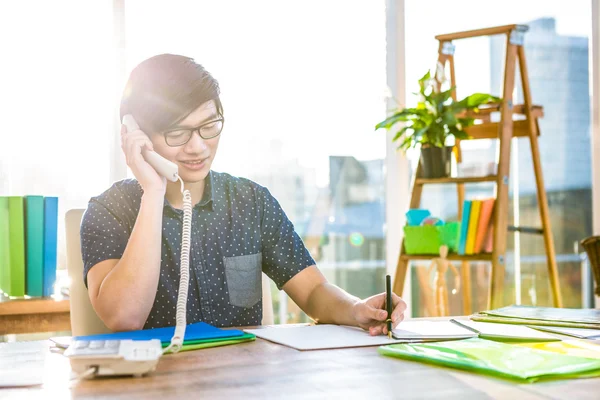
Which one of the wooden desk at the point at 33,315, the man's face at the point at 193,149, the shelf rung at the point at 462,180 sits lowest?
the wooden desk at the point at 33,315


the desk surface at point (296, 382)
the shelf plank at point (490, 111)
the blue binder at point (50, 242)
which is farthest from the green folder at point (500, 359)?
the shelf plank at point (490, 111)

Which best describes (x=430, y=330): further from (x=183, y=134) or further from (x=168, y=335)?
(x=183, y=134)

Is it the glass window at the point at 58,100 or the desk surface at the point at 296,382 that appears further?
the glass window at the point at 58,100

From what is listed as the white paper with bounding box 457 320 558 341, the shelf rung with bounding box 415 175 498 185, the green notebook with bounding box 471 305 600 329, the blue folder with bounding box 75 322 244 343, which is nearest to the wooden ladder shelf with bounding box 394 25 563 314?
the shelf rung with bounding box 415 175 498 185

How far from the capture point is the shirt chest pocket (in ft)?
5.71

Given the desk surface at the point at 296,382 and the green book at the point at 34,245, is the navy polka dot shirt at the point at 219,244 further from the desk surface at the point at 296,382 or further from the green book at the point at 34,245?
the green book at the point at 34,245

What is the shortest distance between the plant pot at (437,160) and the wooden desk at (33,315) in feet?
5.21

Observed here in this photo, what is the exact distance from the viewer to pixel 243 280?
176 centimetres

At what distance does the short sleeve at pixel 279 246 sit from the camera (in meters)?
1.78

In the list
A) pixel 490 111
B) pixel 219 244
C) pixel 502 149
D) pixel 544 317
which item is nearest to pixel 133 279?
pixel 219 244

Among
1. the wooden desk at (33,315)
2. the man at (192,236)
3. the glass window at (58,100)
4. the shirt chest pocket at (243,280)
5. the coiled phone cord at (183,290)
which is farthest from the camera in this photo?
the glass window at (58,100)

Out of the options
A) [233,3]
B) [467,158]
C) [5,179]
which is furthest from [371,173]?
[5,179]

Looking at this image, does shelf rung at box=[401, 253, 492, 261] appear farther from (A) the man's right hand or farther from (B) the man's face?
(A) the man's right hand

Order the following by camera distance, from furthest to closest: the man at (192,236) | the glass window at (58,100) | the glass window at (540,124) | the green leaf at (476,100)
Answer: the glass window at (540,124) < the green leaf at (476,100) < the glass window at (58,100) < the man at (192,236)
